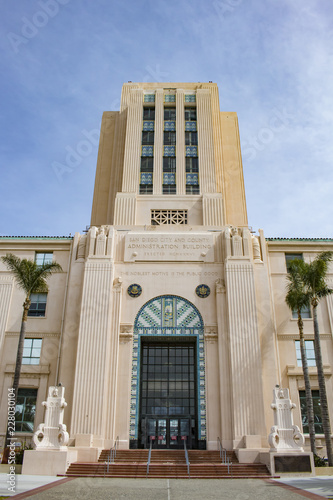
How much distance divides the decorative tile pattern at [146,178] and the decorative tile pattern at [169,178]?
114 cm

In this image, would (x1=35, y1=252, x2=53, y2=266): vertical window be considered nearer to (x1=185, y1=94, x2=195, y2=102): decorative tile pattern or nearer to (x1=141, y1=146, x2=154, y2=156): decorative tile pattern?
(x1=141, y1=146, x2=154, y2=156): decorative tile pattern

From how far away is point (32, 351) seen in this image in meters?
27.2

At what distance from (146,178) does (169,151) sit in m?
3.40

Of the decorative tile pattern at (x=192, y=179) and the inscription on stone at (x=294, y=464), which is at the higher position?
the decorative tile pattern at (x=192, y=179)

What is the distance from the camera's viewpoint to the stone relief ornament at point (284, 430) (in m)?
19.8

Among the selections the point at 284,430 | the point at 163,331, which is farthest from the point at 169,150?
the point at 284,430

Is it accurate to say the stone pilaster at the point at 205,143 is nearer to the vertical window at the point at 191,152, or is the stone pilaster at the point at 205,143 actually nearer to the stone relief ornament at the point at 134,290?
the vertical window at the point at 191,152

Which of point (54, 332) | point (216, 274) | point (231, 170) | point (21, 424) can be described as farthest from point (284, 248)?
point (21, 424)

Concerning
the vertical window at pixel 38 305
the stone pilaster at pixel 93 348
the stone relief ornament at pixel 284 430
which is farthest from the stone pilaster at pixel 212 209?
the stone relief ornament at pixel 284 430

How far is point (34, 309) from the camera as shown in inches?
1124

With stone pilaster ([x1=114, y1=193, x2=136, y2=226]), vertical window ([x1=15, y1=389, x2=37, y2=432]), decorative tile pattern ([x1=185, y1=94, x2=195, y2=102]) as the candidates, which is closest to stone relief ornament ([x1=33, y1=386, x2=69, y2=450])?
vertical window ([x1=15, y1=389, x2=37, y2=432])

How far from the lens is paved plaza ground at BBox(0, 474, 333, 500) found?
1266 cm

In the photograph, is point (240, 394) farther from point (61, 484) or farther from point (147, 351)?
point (61, 484)

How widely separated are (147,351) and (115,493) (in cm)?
1432
